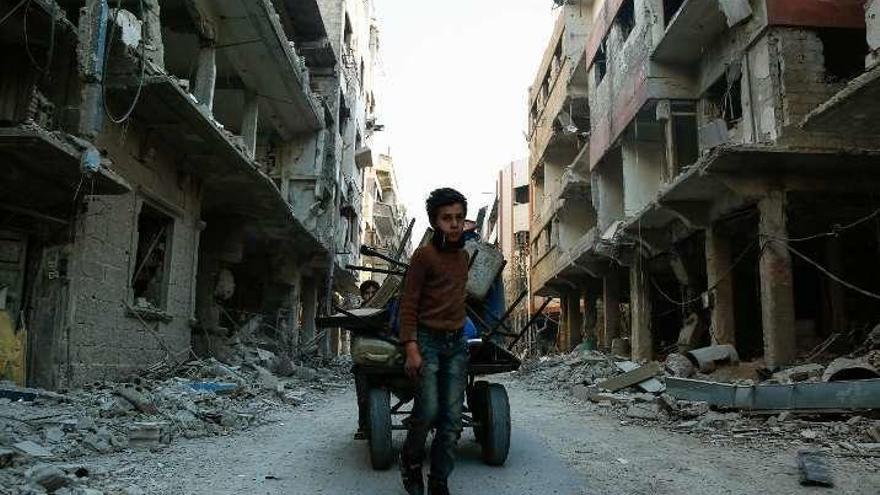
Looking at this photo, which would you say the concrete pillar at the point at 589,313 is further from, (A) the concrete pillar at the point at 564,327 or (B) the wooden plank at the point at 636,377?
(B) the wooden plank at the point at 636,377

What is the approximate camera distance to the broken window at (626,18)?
55.1ft

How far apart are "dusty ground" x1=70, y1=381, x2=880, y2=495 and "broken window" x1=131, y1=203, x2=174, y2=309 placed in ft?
18.0

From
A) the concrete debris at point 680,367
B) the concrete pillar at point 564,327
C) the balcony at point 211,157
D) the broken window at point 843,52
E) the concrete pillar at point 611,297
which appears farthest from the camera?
the concrete pillar at point 564,327

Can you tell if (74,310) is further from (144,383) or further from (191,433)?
(191,433)

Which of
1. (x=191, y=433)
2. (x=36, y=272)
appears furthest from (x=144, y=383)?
(x=191, y=433)

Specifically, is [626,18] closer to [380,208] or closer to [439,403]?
[439,403]

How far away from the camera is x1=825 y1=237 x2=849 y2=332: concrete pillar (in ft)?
42.4

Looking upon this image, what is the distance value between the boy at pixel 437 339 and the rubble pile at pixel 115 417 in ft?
5.92

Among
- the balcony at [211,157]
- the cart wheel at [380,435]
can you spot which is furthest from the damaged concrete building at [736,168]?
the balcony at [211,157]

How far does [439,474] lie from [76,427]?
375 cm

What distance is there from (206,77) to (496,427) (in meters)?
9.55

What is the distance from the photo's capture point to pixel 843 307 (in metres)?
13.1

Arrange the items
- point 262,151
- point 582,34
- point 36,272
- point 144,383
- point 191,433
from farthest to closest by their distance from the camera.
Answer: point 582,34 → point 262,151 → point 144,383 → point 36,272 → point 191,433

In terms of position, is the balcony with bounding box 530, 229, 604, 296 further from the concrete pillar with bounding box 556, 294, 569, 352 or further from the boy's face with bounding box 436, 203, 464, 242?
the boy's face with bounding box 436, 203, 464, 242
